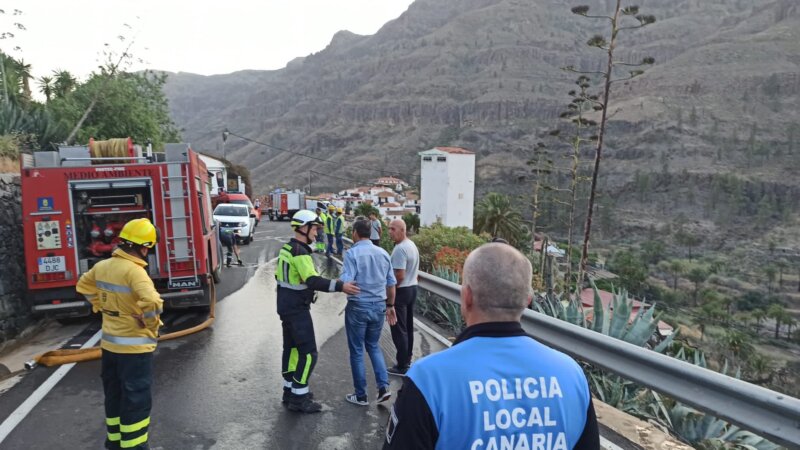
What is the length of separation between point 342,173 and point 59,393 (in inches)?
6459

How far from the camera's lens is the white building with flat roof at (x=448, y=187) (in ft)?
238

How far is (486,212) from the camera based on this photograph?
145ft

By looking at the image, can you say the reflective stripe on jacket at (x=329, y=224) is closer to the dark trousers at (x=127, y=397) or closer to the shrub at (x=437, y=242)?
the shrub at (x=437, y=242)

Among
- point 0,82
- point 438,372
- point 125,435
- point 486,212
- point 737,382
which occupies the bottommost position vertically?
point 486,212

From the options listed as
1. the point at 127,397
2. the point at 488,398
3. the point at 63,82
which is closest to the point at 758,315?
the point at 63,82

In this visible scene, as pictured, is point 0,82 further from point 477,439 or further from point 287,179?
point 287,179

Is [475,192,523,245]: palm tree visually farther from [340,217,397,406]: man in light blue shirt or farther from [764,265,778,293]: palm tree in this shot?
[764,265,778,293]: palm tree

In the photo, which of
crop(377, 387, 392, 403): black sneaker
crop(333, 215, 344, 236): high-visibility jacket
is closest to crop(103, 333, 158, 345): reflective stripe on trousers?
crop(377, 387, 392, 403): black sneaker

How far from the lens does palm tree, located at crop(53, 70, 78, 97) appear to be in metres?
24.0

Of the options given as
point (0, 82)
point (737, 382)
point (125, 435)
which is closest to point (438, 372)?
point (737, 382)

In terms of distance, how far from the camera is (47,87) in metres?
24.7

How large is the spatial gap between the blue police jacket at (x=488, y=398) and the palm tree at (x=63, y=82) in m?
27.2

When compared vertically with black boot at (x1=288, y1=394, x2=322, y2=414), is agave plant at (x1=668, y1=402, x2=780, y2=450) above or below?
above

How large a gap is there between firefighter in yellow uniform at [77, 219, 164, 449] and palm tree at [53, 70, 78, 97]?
2406 cm
